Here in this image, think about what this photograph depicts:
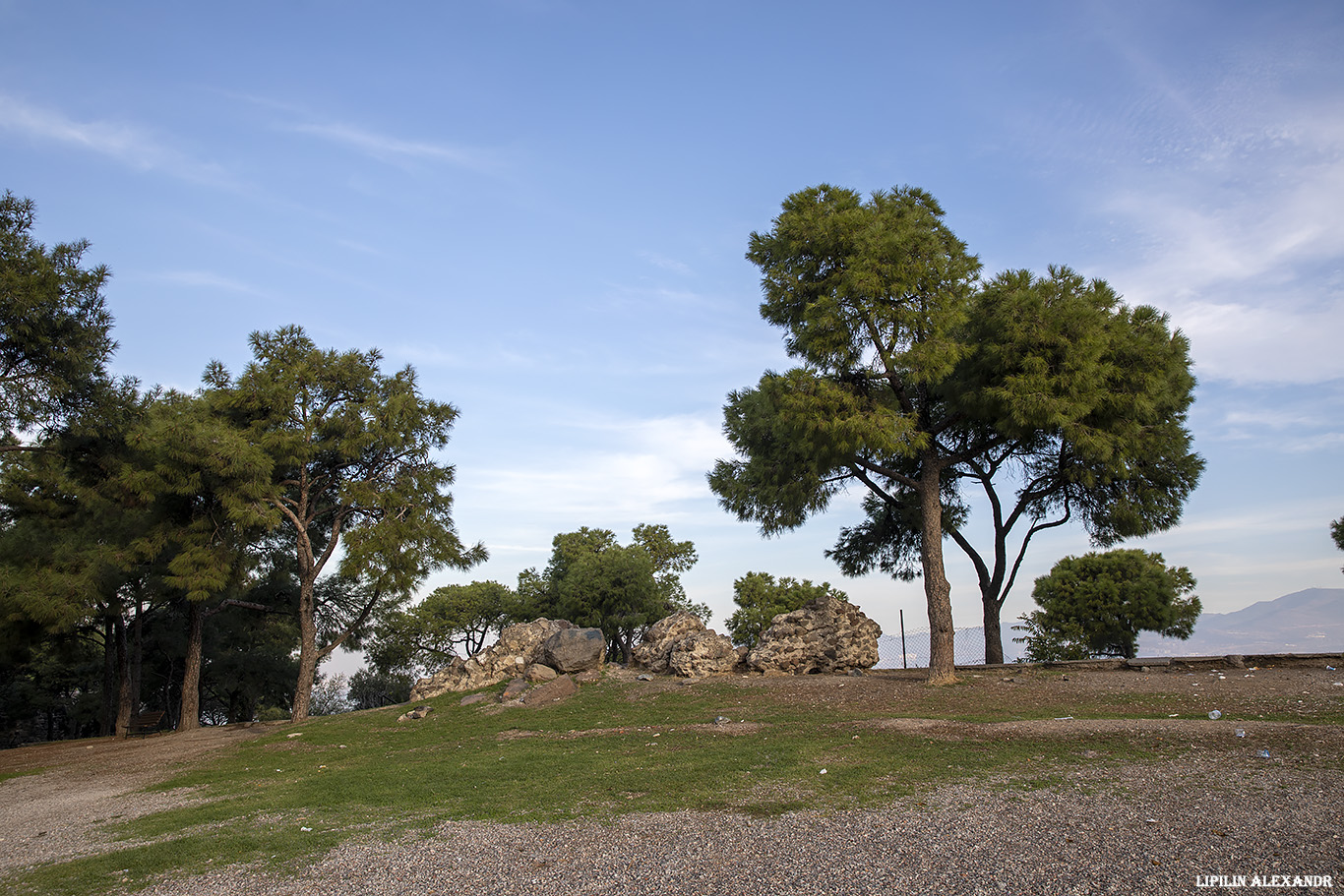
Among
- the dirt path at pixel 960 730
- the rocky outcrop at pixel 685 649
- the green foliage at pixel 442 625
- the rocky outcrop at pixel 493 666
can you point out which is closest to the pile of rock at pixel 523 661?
the rocky outcrop at pixel 493 666

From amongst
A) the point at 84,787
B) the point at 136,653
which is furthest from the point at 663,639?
the point at 136,653

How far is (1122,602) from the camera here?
114 ft

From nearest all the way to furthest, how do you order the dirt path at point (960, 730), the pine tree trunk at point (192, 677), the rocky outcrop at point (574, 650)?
the dirt path at point (960, 730) < the rocky outcrop at point (574, 650) < the pine tree trunk at point (192, 677)

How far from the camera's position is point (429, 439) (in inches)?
912

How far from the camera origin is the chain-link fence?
851 inches

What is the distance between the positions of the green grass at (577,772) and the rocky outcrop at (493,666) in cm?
558

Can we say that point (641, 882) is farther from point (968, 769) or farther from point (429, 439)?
point (429, 439)

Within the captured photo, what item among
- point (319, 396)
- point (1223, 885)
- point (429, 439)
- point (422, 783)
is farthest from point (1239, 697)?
point (319, 396)

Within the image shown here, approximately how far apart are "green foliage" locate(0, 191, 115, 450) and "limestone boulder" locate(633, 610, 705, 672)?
50.9 ft

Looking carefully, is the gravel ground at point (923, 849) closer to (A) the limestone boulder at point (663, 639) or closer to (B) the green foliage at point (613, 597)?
(A) the limestone boulder at point (663, 639)

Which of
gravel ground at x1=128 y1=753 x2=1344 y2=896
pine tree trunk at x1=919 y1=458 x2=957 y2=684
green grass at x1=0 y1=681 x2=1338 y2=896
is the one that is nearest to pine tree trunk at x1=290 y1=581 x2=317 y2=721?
green grass at x1=0 y1=681 x2=1338 y2=896

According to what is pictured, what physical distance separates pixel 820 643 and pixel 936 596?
4.44m

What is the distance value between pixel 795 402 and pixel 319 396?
1467 cm

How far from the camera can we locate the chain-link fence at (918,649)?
21.6 m
